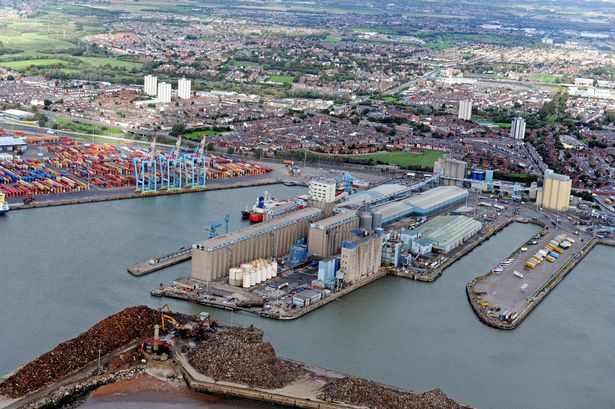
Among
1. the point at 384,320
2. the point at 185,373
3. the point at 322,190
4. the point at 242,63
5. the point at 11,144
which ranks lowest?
the point at 384,320

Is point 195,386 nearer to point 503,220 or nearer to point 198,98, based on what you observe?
point 503,220

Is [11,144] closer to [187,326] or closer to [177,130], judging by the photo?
[177,130]

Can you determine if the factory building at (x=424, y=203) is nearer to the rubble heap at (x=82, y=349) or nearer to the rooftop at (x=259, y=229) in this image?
the rooftop at (x=259, y=229)

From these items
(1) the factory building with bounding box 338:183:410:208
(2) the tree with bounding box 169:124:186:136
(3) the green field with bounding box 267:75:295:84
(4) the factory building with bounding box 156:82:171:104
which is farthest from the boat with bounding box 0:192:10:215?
(3) the green field with bounding box 267:75:295:84

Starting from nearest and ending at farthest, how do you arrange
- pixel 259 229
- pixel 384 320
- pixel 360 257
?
pixel 384 320
pixel 360 257
pixel 259 229

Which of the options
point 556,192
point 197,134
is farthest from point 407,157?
point 197,134
